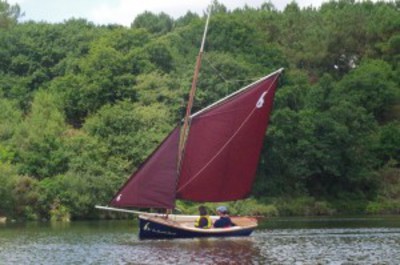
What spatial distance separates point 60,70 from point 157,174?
156ft

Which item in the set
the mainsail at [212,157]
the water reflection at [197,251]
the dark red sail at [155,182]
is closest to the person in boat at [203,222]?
the water reflection at [197,251]

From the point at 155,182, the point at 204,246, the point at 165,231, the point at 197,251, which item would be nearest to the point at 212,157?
the point at 155,182

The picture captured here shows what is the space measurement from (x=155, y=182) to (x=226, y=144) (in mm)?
4273

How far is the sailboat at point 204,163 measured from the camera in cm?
4809

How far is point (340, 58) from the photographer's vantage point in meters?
116

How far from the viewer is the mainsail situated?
48125 millimetres

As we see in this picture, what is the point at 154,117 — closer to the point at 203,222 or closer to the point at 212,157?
the point at 212,157

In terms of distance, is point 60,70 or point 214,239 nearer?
point 214,239

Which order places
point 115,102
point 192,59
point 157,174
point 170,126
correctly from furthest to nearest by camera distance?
point 192,59
point 115,102
point 170,126
point 157,174

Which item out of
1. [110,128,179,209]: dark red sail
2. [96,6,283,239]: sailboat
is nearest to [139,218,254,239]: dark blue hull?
[96,6,283,239]: sailboat

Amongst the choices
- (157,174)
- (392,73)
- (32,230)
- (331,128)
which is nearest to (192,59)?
(331,128)

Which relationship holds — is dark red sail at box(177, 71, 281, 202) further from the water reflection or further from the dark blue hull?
the water reflection

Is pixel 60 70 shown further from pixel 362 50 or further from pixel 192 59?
pixel 362 50

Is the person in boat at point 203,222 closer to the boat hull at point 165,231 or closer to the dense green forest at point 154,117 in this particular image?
the boat hull at point 165,231
